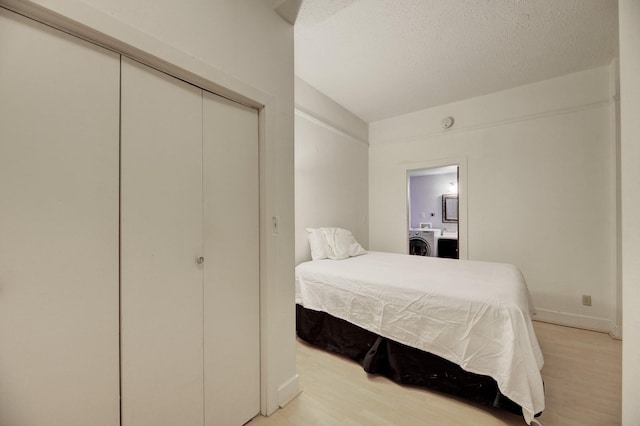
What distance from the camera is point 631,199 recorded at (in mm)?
1099

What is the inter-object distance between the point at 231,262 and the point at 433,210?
21.0ft

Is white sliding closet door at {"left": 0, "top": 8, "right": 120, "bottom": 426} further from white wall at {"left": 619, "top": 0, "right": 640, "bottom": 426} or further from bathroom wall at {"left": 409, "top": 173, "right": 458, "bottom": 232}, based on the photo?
bathroom wall at {"left": 409, "top": 173, "right": 458, "bottom": 232}

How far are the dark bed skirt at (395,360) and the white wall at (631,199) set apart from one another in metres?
A: 0.61

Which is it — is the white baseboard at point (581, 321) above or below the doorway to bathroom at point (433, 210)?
below

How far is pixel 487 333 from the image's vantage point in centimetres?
158

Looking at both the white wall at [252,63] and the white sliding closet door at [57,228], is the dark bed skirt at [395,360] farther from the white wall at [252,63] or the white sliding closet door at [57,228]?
the white sliding closet door at [57,228]

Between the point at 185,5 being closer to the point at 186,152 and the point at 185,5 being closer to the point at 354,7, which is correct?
the point at 186,152

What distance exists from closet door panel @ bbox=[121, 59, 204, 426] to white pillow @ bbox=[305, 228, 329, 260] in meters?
1.73

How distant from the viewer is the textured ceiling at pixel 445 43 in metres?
1.95

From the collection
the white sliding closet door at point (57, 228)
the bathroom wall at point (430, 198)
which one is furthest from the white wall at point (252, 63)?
the bathroom wall at point (430, 198)

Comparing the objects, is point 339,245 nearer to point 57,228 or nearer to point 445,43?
point 445,43

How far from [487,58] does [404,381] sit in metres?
3.09

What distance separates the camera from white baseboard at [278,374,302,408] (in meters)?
1.64

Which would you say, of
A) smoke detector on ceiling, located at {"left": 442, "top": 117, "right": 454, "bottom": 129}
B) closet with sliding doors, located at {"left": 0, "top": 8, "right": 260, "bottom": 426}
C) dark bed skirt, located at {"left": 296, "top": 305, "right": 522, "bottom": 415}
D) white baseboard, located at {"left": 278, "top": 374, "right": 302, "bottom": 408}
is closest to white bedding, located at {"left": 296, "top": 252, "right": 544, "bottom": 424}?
dark bed skirt, located at {"left": 296, "top": 305, "right": 522, "bottom": 415}
